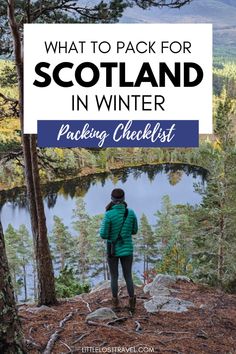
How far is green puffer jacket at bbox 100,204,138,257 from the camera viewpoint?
5039 mm

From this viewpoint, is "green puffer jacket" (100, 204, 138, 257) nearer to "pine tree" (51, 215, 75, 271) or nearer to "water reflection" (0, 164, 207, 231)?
"pine tree" (51, 215, 75, 271)

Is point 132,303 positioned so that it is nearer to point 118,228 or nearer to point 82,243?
point 118,228

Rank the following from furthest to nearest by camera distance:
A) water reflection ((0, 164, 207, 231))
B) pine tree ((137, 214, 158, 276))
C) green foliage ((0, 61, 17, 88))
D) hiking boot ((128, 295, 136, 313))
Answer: water reflection ((0, 164, 207, 231)) < pine tree ((137, 214, 158, 276)) < green foliage ((0, 61, 17, 88)) < hiking boot ((128, 295, 136, 313))

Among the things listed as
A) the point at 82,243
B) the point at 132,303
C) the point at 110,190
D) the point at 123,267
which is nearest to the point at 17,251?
the point at 82,243

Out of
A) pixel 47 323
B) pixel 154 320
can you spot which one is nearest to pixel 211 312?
pixel 154 320

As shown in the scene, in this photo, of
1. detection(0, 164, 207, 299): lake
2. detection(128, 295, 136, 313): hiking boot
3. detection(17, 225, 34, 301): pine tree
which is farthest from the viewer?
detection(0, 164, 207, 299): lake

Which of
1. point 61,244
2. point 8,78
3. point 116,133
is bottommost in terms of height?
Result: point 61,244

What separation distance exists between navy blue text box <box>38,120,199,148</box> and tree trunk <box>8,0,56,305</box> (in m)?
0.48

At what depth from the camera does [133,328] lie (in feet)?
15.8

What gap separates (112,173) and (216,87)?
212 ft

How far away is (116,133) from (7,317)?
460 centimetres

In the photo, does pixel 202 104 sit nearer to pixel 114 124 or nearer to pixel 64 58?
pixel 114 124

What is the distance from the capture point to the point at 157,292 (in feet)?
21.2

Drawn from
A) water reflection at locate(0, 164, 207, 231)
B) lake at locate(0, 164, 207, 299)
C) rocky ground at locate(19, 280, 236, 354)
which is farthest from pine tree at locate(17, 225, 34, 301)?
rocky ground at locate(19, 280, 236, 354)
